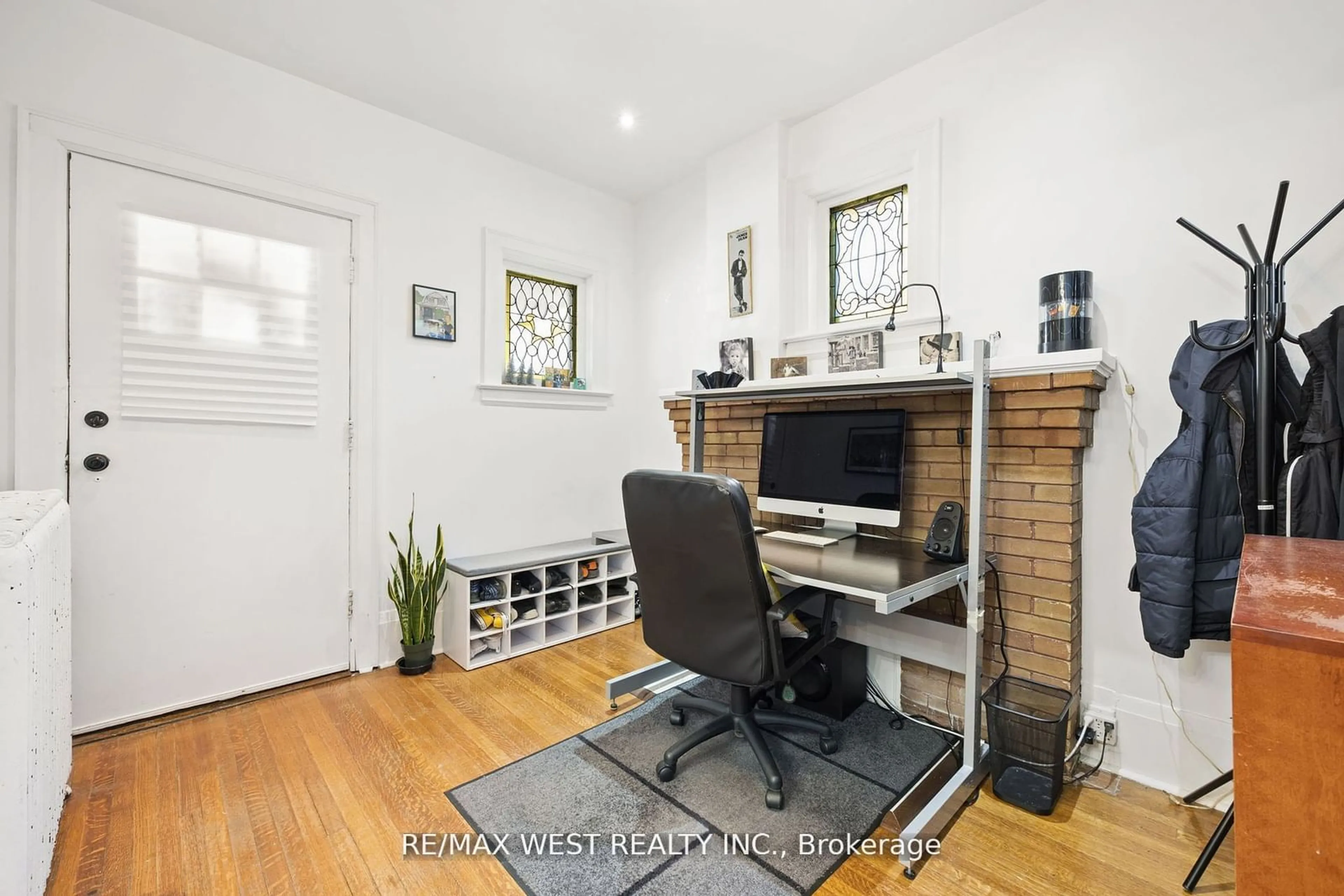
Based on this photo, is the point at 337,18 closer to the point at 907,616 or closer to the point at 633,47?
the point at 633,47

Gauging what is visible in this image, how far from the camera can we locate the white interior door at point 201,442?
2.10m

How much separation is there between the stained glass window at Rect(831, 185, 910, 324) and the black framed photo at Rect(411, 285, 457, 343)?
78.0 inches

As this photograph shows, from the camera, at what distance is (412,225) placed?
2844 millimetres

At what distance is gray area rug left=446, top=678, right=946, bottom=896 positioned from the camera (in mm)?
1456

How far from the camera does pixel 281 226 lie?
8.14ft

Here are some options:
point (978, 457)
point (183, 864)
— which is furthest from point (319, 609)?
point (978, 457)

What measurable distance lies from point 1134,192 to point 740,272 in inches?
64.0

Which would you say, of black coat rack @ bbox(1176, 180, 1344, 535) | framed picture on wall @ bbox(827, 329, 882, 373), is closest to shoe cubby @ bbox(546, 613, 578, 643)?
framed picture on wall @ bbox(827, 329, 882, 373)

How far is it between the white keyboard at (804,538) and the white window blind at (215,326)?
2141mm

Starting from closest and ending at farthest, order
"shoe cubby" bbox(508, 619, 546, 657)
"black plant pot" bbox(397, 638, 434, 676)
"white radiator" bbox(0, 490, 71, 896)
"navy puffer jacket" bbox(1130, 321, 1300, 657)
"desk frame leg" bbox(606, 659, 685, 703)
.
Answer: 1. "white radiator" bbox(0, 490, 71, 896)
2. "navy puffer jacket" bbox(1130, 321, 1300, 657)
3. "desk frame leg" bbox(606, 659, 685, 703)
4. "black plant pot" bbox(397, 638, 434, 676)
5. "shoe cubby" bbox(508, 619, 546, 657)

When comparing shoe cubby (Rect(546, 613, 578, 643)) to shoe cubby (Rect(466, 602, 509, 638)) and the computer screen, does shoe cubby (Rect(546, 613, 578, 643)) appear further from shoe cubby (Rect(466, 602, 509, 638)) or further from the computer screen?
the computer screen

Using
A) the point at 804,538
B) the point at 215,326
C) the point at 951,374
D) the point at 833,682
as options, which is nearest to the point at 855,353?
the point at 951,374

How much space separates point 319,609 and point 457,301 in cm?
167

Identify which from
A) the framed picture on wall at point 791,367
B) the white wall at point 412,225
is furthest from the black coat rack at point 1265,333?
the white wall at point 412,225
